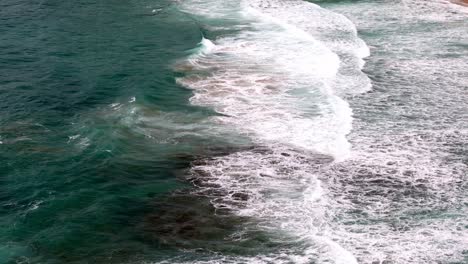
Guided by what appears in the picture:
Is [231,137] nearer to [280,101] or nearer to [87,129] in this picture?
[280,101]

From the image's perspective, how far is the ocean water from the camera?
2303 centimetres

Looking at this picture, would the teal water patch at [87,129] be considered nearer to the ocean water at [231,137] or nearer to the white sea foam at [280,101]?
the ocean water at [231,137]

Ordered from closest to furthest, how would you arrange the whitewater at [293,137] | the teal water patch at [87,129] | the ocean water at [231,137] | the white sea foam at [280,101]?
the whitewater at [293,137]
the ocean water at [231,137]
the teal water patch at [87,129]
the white sea foam at [280,101]

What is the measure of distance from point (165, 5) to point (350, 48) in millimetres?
14666

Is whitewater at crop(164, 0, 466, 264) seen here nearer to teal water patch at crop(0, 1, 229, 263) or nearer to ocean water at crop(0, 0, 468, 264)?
ocean water at crop(0, 0, 468, 264)

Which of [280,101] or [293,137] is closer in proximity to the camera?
[293,137]

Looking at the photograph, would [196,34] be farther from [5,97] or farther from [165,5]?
[5,97]

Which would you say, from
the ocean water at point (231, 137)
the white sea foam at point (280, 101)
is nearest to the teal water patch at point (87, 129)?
the ocean water at point (231, 137)

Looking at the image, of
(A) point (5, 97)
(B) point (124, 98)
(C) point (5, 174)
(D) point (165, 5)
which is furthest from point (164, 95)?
(D) point (165, 5)

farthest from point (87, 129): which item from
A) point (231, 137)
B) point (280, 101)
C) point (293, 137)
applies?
point (280, 101)

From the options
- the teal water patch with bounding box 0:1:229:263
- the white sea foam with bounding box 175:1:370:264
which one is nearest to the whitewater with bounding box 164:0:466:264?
the white sea foam with bounding box 175:1:370:264

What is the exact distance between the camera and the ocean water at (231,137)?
23031 millimetres

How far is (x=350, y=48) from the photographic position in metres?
42.5

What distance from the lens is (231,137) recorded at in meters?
30.4
